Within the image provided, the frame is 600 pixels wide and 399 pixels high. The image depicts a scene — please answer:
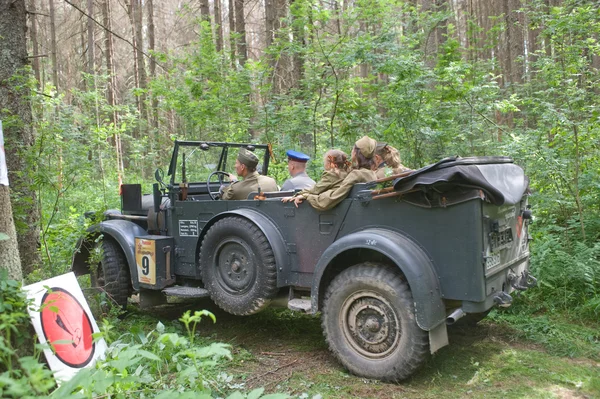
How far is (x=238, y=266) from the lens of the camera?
450cm

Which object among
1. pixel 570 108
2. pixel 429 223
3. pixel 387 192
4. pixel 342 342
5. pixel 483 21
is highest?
pixel 483 21

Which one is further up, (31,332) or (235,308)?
(31,332)

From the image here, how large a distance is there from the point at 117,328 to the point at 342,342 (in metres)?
2.68

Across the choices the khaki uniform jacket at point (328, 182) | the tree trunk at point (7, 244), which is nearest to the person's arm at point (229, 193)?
the khaki uniform jacket at point (328, 182)

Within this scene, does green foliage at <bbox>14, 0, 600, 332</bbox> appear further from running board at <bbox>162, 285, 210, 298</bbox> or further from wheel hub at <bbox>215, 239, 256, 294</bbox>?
wheel hub at <bbox>215, 239, 256, 294</bbox>

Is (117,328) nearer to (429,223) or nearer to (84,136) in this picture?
(429,223)

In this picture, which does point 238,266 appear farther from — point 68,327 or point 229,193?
point 68,327

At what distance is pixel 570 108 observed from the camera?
6020 millimetres

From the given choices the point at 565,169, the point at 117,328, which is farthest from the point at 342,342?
the point at 565,169

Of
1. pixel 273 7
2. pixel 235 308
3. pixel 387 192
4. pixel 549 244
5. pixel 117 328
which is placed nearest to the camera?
pixel 387 192

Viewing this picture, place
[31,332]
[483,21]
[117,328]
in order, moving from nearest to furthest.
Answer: [31,332], [117,328], [483,21]

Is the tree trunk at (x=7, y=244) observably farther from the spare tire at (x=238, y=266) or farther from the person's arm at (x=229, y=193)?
the person's arm at (x=229, y=193)

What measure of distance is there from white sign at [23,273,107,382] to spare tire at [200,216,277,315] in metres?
1.33

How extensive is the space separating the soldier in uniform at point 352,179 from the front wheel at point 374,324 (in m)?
0.60
